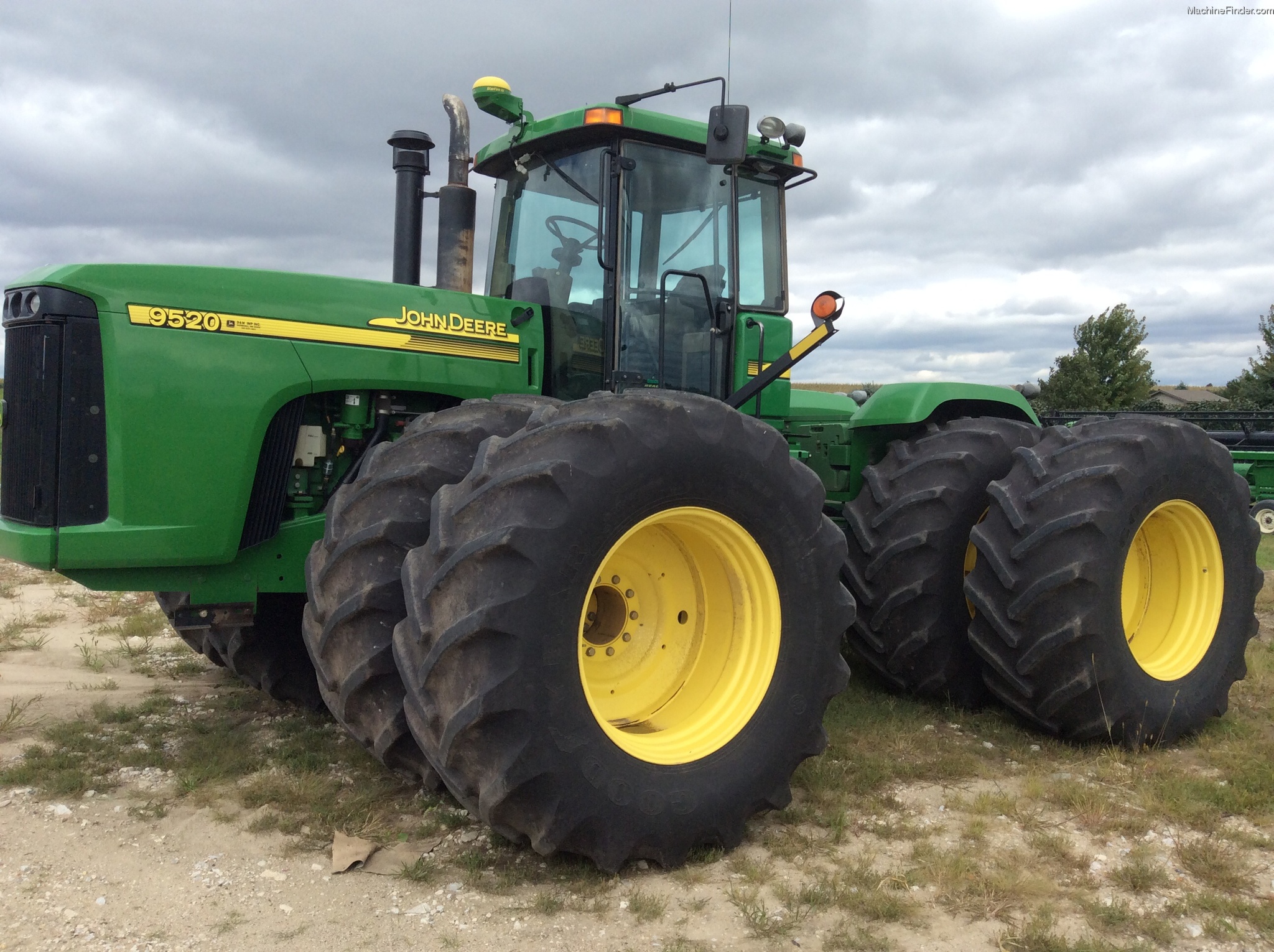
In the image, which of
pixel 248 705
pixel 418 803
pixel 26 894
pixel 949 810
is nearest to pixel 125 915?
pixel 26 894

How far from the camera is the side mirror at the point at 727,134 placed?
400 centimetres

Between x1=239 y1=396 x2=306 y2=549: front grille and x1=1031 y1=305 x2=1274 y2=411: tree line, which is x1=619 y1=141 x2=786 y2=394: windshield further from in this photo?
x1=1031 y1=305 x2=1274 y2=411: tree line

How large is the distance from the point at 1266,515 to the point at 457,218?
42.9ft

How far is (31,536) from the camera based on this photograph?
3395 millimetres

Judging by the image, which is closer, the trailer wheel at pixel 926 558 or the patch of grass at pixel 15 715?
the patch of grass at pixel 15 715

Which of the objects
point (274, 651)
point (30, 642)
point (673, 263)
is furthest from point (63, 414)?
point (30, 642)

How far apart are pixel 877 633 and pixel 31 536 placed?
3.61m

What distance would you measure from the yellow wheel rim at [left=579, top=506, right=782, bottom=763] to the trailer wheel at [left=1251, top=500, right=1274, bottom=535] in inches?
495

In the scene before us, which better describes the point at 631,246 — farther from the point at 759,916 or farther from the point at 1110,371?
the point at 1110,371

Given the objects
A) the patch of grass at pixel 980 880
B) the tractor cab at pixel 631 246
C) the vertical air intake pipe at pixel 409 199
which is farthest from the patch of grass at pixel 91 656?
the patch of grass at pixel 980 880

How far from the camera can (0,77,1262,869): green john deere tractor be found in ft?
9.92

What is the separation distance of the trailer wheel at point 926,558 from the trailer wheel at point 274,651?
8.70ft

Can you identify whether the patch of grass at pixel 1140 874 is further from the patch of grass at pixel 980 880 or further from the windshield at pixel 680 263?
the windshield at pixel 680 263

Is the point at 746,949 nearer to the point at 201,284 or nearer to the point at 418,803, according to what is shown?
the point at 418,803
